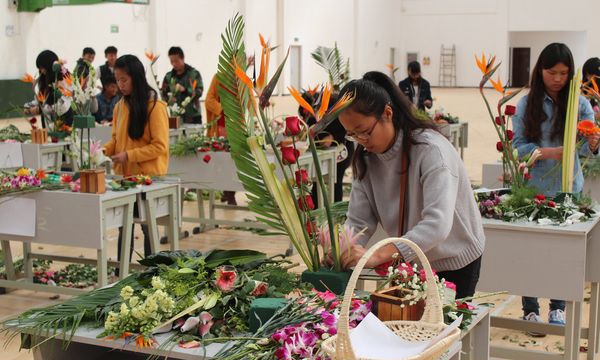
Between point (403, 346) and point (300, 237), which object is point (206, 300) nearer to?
point (300, 237)

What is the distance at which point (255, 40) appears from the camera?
72.0ft


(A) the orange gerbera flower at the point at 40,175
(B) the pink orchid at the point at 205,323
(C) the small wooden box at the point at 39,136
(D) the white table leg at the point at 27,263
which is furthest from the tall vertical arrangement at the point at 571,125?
(C) the small wooden box at the point at 39,136

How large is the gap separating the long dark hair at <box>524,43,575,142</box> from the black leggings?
170 centimetres

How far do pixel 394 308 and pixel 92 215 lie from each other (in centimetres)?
274

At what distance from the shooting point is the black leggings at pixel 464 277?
2.55 metres

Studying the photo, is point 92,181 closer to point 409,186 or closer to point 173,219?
point 173,219

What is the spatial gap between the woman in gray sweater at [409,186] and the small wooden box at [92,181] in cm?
216

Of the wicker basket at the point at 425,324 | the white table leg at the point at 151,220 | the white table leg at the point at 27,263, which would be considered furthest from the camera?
the white table leg at the point at 27,263

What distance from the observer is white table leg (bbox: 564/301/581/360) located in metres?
3.51

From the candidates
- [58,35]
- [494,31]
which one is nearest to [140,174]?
[58,35]

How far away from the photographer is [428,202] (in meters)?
2.34

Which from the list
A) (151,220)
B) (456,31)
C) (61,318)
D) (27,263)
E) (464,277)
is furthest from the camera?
(456,31)

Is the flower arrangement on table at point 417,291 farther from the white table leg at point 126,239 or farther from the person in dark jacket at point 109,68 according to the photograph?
the person in dark jacket at point 109,68

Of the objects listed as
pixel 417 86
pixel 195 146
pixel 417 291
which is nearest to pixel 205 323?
pixel 417 291
